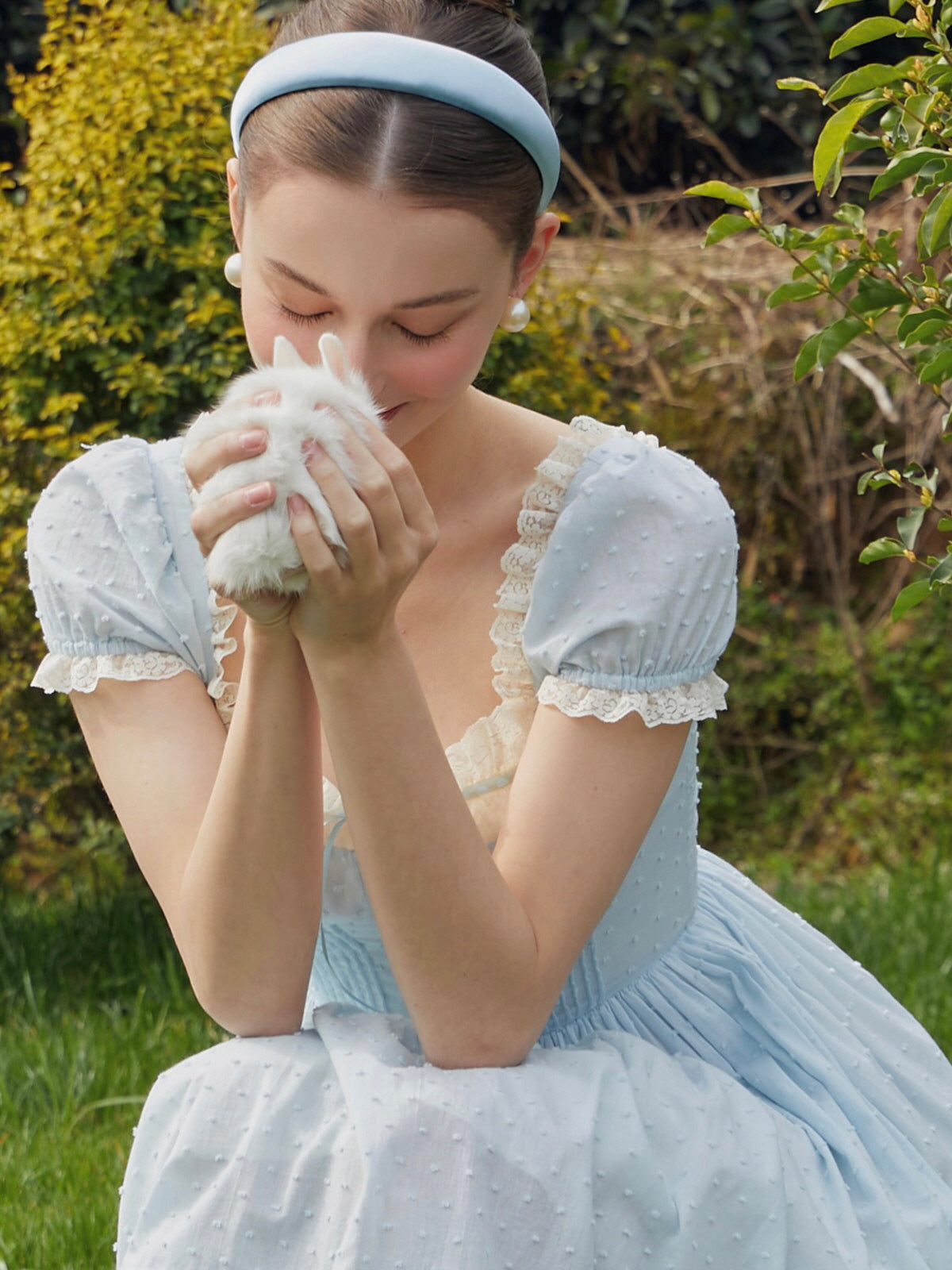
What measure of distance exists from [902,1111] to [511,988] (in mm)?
570

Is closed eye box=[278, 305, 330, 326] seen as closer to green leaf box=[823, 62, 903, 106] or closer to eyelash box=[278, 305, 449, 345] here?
A: eyelash box=[278, 305, 449, 345]

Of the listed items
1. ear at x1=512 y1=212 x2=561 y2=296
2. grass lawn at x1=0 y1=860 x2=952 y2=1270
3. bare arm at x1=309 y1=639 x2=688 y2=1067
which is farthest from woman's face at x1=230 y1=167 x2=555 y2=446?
grass lawn at x1=0 y1=860 x2=952 y2=1270

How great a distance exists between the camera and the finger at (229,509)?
1348mm

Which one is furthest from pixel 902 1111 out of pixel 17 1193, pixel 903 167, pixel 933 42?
pixel 17 1193

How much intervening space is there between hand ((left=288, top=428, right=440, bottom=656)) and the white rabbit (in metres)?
0.01

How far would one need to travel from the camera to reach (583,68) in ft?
20.2

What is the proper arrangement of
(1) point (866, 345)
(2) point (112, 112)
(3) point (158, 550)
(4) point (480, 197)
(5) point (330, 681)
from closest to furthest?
1. (5) point (330, 681)
2. (4) point (480, 197)
3. (3) point (158, 550)
4. (2) point (112, 112)
5. (1) point (866, 345)

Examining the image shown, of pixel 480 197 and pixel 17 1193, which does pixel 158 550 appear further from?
pixel 17 1193

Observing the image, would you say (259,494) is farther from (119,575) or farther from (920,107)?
(920,107)

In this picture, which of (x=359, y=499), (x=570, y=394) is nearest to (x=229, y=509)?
(x=359, y=499)

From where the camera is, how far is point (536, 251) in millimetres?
1833

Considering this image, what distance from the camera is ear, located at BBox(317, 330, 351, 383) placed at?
4.81 feet

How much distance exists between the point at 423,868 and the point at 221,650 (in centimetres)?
45

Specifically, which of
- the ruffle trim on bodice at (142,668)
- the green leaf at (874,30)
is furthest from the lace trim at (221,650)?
the green leaf at (874,30)
